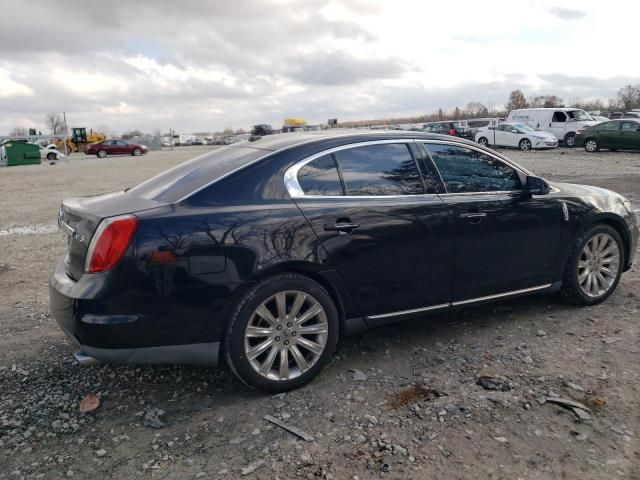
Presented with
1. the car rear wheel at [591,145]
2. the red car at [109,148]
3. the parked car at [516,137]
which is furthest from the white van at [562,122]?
the red car at [109,148]

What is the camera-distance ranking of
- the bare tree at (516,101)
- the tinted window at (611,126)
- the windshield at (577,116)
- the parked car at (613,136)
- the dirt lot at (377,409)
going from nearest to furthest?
1. the dirt lot at (377,409)
2. the parked car at (613,136)
3. the tinted window at (611,126)
4. the windshield at (577,116)
5. the bare tree at (516,101)

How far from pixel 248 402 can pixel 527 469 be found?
1.63 meters

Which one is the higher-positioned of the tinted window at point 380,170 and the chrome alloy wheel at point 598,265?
the tinted window at point 380,170

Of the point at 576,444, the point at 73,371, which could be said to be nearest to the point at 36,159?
the point at 73,371

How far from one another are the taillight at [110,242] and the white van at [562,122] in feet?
95.1

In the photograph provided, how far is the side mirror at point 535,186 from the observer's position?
4387 millimetres

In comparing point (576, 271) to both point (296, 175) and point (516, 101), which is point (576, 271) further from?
point (516, 101)

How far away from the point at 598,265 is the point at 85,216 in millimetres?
4165

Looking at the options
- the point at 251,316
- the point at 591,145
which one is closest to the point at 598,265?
the point at 251,316

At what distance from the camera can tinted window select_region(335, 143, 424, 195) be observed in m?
3.74

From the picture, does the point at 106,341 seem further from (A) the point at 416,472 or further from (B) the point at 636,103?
(B) the point at 636,103

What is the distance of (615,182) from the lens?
13.2 meters

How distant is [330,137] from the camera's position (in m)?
3.84

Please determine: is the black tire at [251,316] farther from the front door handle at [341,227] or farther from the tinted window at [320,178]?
the tinted window at [320,178]
